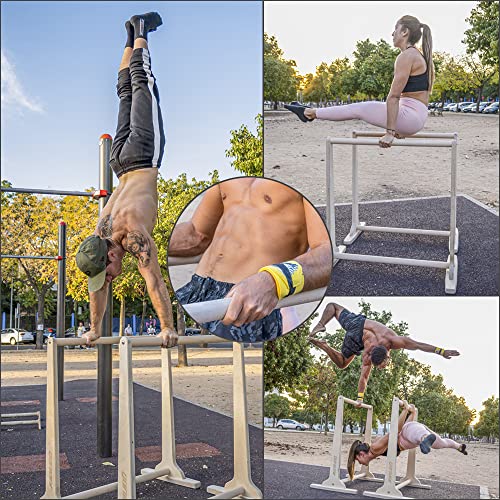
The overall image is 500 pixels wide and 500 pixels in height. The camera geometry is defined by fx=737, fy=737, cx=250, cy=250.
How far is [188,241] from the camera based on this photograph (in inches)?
171

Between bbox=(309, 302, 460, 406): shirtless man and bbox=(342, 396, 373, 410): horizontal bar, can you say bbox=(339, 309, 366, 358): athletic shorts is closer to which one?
bbox=(309, 302, 460, 406): shirtless man

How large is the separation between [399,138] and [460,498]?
214 centimetres

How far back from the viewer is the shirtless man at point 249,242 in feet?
13.8

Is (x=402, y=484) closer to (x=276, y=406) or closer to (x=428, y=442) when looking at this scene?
(x=428, y=442)

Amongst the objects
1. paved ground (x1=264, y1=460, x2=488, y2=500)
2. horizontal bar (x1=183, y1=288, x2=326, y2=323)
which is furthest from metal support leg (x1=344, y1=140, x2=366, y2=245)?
paved ground (x1=264, y1=460, x2=488, y2=500)

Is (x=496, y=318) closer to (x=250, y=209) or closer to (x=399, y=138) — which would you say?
(x=399, y=138)

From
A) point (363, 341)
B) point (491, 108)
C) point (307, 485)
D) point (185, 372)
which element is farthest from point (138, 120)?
point (185, 372)

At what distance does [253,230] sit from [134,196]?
2.85 ft

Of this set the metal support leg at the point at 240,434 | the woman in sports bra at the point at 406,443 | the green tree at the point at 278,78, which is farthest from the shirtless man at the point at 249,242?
the woman in sports bra at the point at 406,443

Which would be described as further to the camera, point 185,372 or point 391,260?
point 185,372

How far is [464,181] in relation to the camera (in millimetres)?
4391

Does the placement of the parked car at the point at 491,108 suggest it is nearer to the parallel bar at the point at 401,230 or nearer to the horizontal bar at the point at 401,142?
the horizontal bar at the point at 401,142

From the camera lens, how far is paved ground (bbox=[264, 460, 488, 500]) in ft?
14.1

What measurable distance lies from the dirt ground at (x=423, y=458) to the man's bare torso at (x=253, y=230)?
4.14 feet
